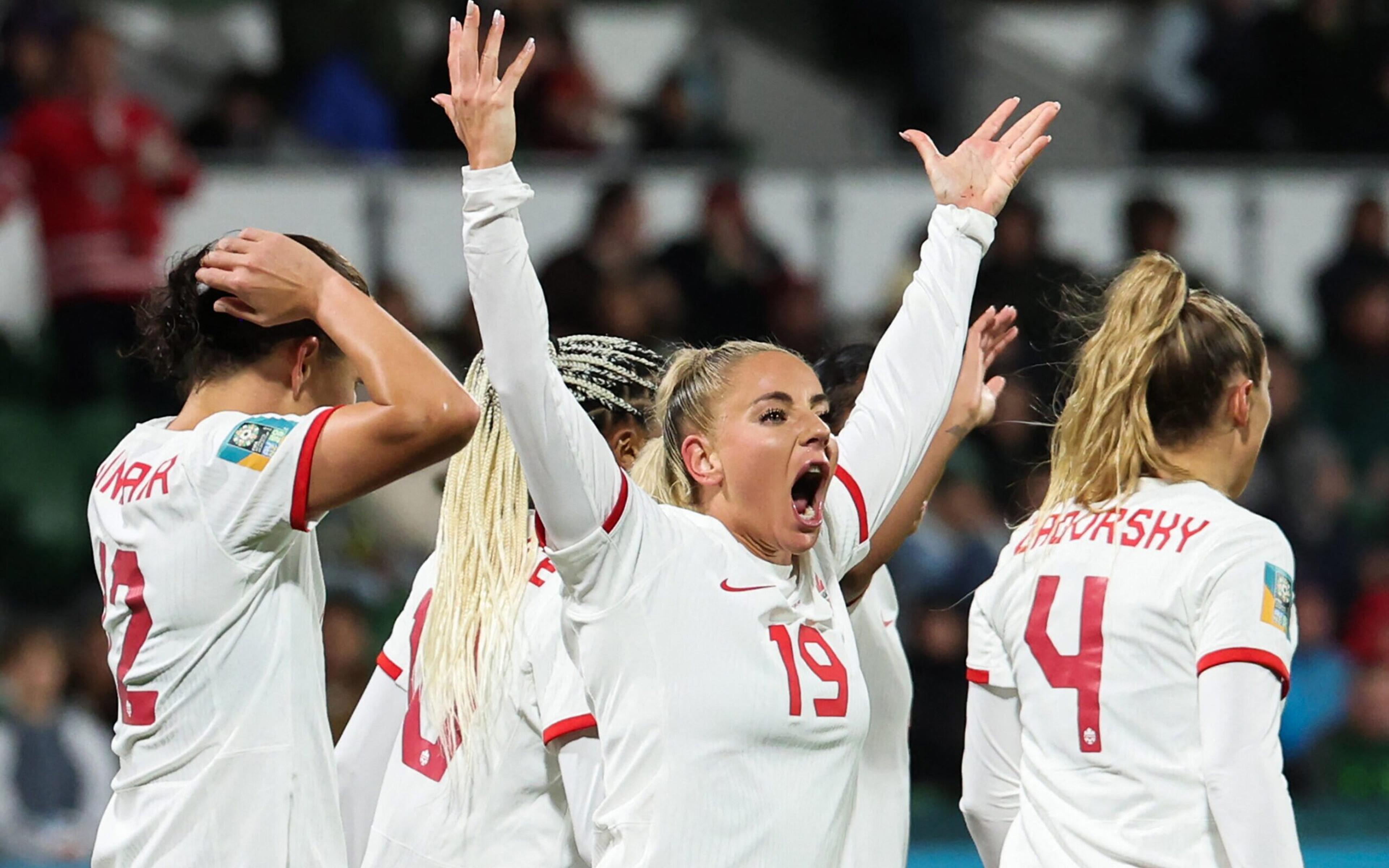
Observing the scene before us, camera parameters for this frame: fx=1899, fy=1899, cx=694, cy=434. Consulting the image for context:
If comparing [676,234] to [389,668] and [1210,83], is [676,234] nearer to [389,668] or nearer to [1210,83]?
[1210,83]

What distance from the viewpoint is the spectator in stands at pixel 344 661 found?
7.05 meters

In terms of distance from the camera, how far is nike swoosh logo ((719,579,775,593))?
292 centimetres

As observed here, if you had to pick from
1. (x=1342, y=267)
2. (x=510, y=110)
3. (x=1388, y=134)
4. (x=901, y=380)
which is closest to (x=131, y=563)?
(x=510, y=110)

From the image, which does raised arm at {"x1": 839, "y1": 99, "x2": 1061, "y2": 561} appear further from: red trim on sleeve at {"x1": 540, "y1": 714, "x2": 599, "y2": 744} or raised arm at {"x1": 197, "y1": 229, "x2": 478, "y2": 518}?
raised arm at {"x1": 197, "y1": 229, "x2": 478, "y2": 518}

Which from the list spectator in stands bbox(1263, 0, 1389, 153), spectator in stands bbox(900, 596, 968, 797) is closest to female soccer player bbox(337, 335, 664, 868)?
spectator in stands bbox(900, 596, 968, 797)

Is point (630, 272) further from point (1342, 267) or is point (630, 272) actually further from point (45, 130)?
point (1342, 267)

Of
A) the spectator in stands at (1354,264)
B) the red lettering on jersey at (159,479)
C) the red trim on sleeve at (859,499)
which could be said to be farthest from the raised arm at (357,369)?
the spectator in stands at (1354,264)

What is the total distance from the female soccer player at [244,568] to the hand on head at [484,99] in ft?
1.11

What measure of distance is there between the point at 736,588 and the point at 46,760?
16.6ft

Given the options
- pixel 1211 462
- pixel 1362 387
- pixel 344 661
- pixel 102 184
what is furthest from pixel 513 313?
pixel 1362 387

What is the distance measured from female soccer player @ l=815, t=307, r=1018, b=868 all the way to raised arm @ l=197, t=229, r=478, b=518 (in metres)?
0.97

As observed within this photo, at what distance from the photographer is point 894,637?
381 centimetres

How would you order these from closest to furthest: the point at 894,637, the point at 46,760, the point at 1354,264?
the point at 894,637 < the point at 46,760 < the point at 1354,264

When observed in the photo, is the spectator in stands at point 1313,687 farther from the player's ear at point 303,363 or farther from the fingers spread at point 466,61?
the fingers spread at point 466,61
